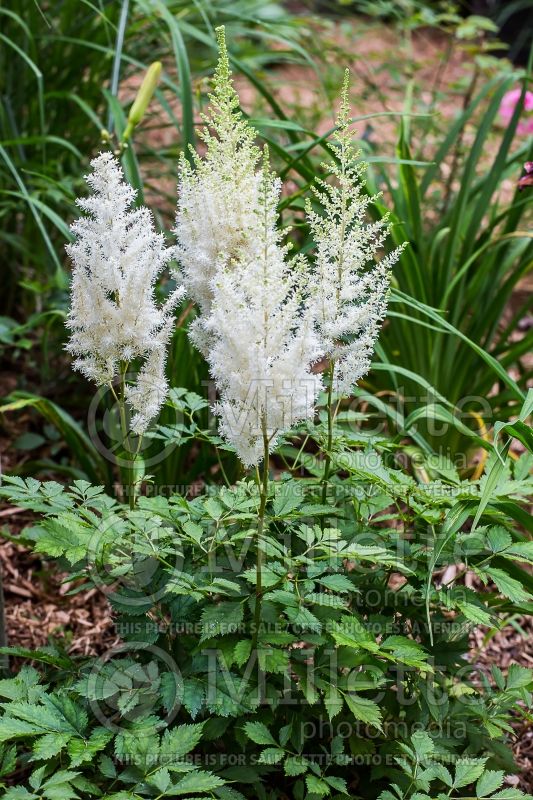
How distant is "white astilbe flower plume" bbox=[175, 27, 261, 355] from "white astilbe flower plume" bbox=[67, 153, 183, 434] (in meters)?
0.07

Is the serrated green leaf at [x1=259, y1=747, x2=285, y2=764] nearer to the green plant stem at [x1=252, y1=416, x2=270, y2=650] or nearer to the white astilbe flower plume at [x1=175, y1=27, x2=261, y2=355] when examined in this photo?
the green plant stem at [x1=252, y1=416, x2=270, y2=650]

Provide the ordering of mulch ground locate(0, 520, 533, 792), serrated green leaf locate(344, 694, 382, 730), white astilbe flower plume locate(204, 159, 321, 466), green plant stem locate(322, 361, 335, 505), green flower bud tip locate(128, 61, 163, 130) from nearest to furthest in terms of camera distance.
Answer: white astilbe flower plume locate(204, 159, 321, 466), serrated green leaf locate(344, 694, 382, 730), green plant stem locate(322, 361, 335, 505), green flower bud tip locate(128, 61, 163, 130), mulch ground locate(0, 520, 533, 792)

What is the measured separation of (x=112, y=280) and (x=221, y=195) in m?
0.26

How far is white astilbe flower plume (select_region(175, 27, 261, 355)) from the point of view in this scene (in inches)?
62.2

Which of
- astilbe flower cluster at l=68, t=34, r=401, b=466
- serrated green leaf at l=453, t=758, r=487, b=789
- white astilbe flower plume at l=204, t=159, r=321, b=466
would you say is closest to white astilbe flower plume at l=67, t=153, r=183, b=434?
astilbe flower cluster at l=68, t=34, r=401, b=466

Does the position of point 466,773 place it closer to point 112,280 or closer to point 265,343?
point 265,343

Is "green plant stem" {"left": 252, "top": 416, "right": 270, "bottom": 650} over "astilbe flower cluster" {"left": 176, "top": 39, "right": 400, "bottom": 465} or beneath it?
beneath

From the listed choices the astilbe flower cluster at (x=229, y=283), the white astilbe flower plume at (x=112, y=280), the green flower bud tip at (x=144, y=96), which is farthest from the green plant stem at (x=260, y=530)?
the green flower bud tip at (x=144, y=96)

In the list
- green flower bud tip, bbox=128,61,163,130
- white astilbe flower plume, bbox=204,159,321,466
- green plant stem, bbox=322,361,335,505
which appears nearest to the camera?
white astilbe flower plume, bbox=204,159,321,466

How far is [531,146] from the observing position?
9.39ft

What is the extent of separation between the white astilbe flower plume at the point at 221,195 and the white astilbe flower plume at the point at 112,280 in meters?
0.07

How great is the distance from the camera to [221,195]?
1583 millimetres

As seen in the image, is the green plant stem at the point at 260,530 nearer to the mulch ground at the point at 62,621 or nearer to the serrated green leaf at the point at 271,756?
the serrated green leaf at the point at 271,756

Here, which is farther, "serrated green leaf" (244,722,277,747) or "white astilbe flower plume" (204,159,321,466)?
"serrated green leaf" (244,722,277,747)
